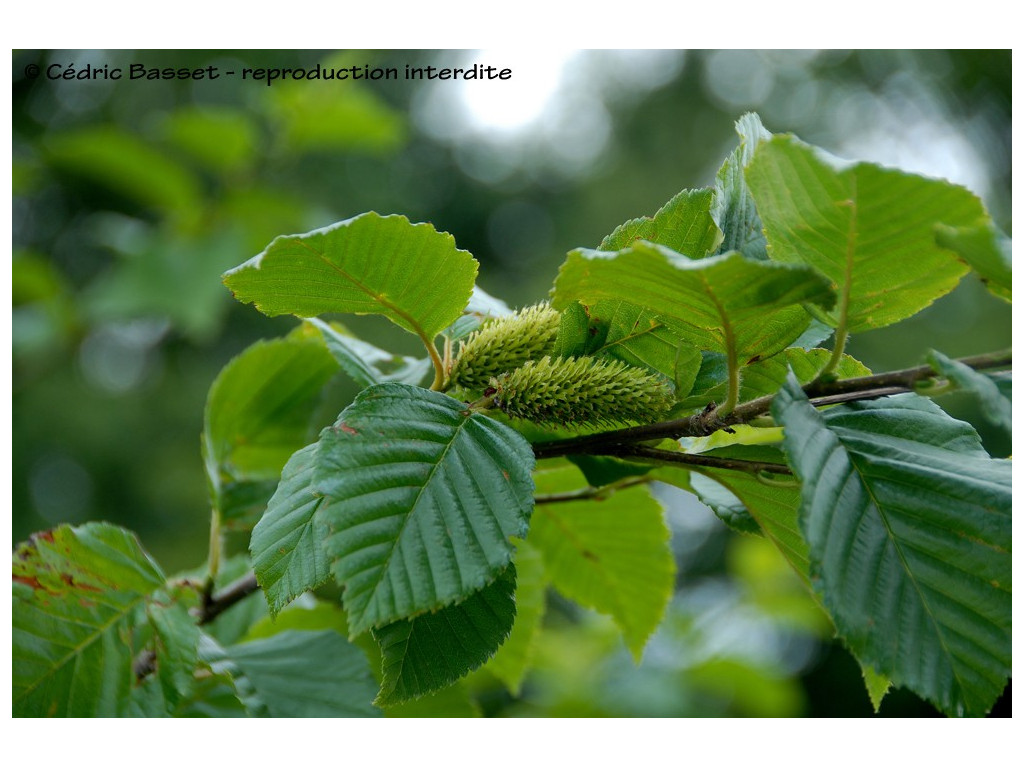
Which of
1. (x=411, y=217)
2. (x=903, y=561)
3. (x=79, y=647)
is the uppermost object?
(x=411, y=217)

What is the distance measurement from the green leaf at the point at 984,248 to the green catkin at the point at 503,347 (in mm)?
268

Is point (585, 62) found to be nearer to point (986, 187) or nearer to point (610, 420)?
point (986, 187)

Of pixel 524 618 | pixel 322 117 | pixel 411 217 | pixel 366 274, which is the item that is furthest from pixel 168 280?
pixel 411 217

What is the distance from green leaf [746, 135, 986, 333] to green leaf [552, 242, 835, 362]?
4 cm

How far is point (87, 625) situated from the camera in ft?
2.64

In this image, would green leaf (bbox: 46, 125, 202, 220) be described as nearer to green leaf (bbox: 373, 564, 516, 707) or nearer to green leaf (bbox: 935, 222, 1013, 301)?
green leaf (bbox: 373, 564, 516, 707)

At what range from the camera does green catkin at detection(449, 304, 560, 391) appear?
25.5 inches

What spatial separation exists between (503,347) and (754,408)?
0.18 m

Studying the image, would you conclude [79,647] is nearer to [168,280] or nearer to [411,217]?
[168,280]

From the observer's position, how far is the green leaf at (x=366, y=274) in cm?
A: 57

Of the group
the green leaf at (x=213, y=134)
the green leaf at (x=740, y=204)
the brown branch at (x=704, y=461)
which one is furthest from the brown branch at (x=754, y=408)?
the green leaf at (x=213, y=134)

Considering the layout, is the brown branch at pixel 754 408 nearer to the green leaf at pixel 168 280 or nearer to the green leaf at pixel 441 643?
the green leaf at pixel 441 643
